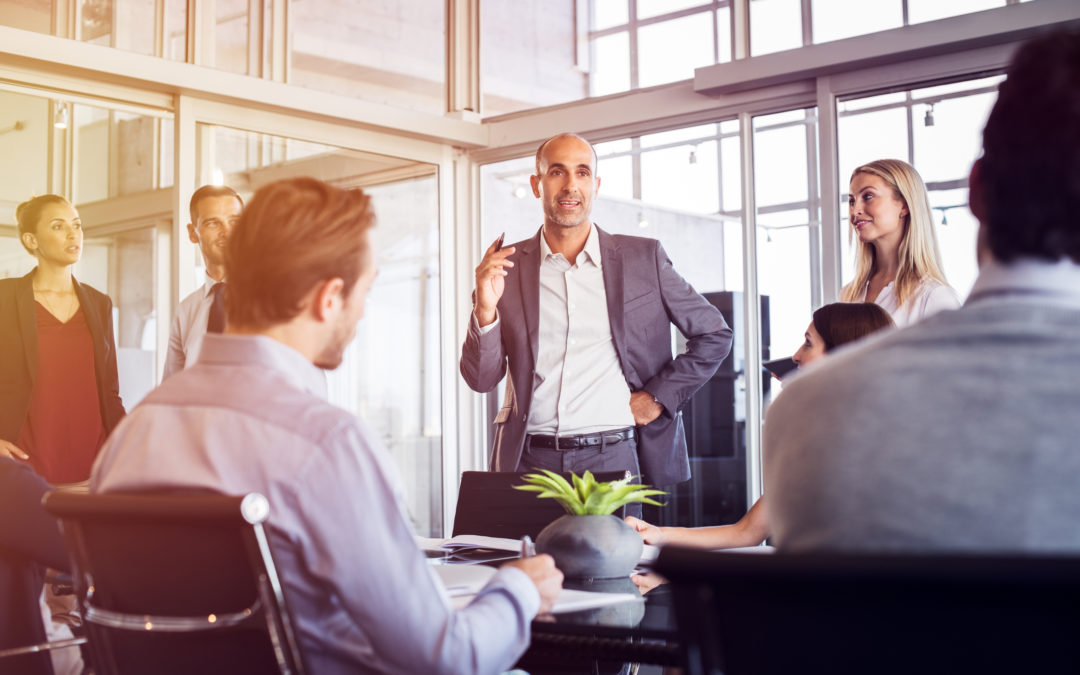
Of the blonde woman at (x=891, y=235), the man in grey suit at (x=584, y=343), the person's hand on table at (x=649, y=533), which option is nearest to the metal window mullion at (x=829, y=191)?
the blonde woman at (x=891, y=235)

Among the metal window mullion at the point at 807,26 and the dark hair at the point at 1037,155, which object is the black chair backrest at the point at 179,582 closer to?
the dark hair at the point at 1037,155

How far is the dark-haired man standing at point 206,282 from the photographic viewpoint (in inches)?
151

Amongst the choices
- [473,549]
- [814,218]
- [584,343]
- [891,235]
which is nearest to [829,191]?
[814,218]

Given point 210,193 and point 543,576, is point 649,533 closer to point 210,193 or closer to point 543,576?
point 543,576

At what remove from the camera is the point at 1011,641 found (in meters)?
0.72

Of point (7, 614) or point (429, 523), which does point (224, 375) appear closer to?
point (7, 614)

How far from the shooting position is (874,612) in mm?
747

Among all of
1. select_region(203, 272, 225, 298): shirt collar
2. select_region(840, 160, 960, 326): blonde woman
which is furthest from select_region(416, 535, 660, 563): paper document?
select_region(203, 272, 225, 298): shirt collar

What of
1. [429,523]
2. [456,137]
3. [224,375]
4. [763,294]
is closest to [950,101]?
[763,294]

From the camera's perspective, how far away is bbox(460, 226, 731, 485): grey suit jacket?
352 cm

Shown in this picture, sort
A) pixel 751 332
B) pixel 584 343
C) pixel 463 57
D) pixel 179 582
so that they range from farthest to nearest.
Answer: pixel 463 57, pixel 751 332, pixel 584 343, pixel 179 582

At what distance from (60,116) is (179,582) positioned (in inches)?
146

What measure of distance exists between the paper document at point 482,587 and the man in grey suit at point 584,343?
1.58 metres

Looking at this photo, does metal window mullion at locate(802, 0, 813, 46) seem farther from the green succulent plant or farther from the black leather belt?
the green succulent plant
